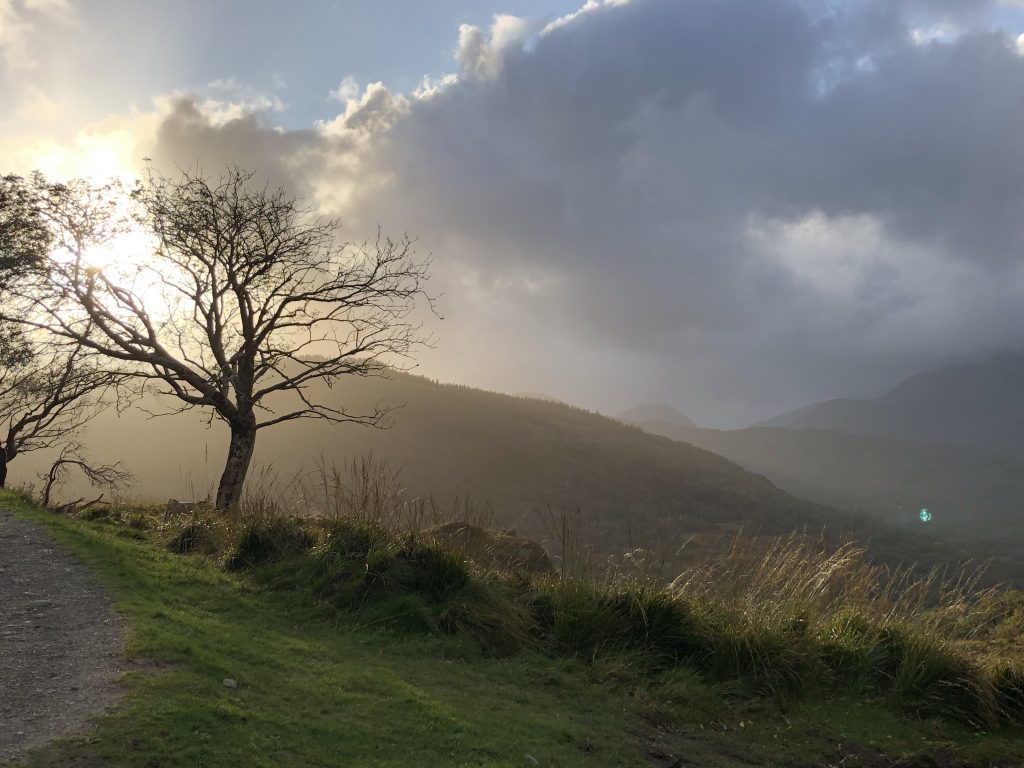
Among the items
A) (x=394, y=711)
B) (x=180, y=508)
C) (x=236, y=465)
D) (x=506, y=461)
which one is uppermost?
(x=506, y=461)

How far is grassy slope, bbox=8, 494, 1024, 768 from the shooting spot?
436 cm

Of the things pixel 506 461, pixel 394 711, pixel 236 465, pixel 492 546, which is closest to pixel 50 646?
pixel 394 711

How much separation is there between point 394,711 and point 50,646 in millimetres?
3137

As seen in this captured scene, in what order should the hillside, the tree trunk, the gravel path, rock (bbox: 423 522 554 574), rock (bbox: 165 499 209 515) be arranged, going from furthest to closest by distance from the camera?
1. the hillside
2. the tree trunk
3. rock (bbox: 165 499 209 515)
4. rock (bbox: 423 522 554 574)
5. the gravel path

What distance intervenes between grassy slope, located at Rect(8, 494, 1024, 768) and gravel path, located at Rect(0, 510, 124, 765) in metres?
0.21

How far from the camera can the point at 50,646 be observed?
5664 mm

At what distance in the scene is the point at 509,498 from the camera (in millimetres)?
66000

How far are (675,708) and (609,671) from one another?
0.80 meters

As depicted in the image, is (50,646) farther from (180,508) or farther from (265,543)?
(180,508)

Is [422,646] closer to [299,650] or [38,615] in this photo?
[299,650]

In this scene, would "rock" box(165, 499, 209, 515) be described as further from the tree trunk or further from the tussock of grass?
the tussock of grass

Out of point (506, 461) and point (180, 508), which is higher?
point (506, 461)

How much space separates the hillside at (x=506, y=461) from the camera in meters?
63.1

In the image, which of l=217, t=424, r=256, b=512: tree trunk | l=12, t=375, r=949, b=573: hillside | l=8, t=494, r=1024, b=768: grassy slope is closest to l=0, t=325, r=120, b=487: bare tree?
l=217, t=424, r=256, b=512: tree trunk
